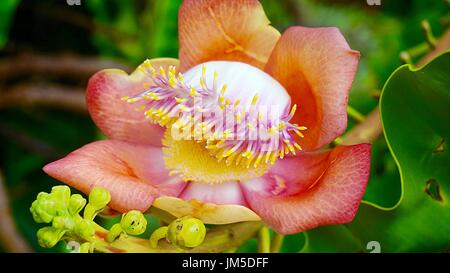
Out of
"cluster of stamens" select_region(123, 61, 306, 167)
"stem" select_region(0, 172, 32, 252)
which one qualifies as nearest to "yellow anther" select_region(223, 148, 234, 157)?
"cluster of stamens" select_region(123, 61, 306, 167)

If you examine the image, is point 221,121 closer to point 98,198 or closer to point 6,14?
point 98,198

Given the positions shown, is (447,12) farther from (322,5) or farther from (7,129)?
(7,129)

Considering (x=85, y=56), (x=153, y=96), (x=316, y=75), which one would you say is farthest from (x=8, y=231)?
(x=316, y=75)

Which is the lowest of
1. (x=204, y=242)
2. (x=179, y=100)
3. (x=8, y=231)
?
(x=8, y=231)

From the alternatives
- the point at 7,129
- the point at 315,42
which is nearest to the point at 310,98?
the point at 315,42

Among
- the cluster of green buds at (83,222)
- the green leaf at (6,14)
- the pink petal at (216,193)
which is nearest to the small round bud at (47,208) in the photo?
the cluster of green buds at (83,222)

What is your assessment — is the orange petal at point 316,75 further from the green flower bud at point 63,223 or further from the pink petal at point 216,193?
the green flower bud at point 63,223
